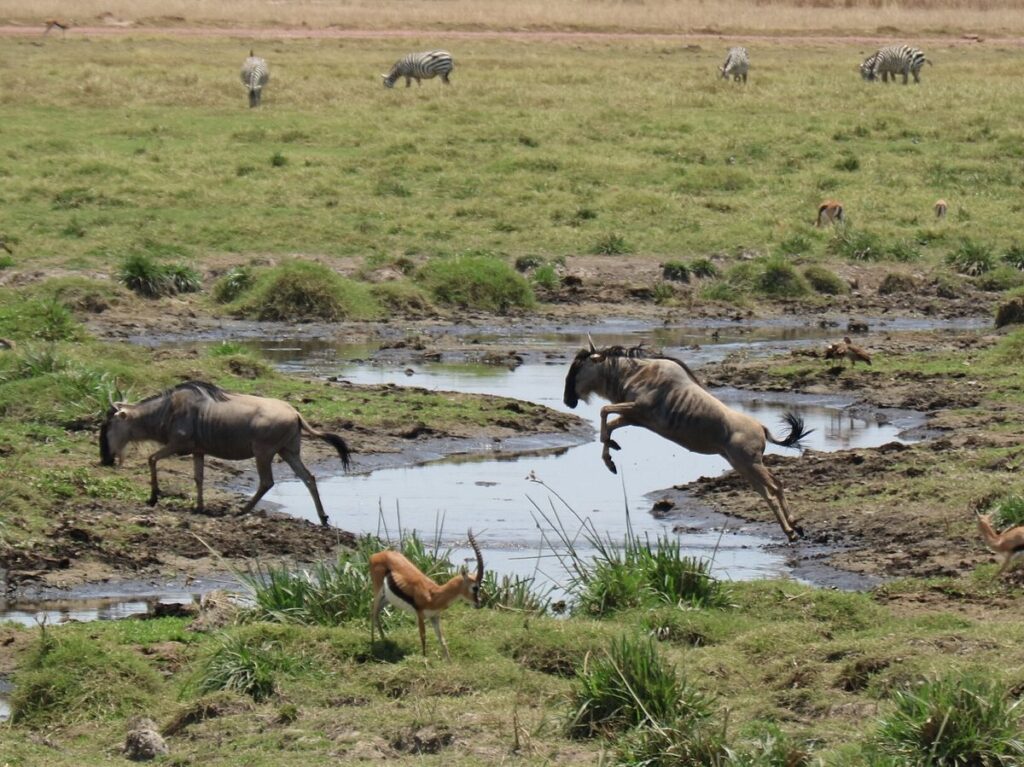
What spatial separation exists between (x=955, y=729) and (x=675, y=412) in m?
5.69

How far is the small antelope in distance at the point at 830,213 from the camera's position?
981 inches

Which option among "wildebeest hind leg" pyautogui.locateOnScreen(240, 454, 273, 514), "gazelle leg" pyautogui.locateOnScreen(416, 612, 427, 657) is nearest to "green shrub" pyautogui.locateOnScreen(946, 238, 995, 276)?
"wildebeest hind leg" pyautogui.locateOnScreen(240, 454, 273, 514)

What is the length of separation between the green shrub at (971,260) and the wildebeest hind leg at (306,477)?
44.8 ft

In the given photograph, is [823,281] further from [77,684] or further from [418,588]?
[77,684]

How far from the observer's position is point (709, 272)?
23.2 meters

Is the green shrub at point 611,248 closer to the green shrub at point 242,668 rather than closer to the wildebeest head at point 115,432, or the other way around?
the wildebeest head at point 115,432

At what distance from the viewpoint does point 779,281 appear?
23.0m

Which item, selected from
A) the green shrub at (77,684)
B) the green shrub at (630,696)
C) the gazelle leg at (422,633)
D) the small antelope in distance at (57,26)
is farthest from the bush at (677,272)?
the small antelope in distance at (57,26)

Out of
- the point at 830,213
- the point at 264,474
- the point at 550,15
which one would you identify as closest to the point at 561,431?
the point at 264,474

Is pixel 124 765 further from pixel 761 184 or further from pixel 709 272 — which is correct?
pixel 761 184

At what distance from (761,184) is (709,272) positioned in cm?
452

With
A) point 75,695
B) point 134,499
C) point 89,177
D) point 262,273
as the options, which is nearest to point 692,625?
point 75,695

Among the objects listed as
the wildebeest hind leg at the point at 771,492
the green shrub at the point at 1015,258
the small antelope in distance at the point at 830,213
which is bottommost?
the green shrub at the point at 1015,258

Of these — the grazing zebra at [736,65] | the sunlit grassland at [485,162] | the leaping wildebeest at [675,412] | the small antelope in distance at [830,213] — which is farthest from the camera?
the grazing zebra at [736,65]
